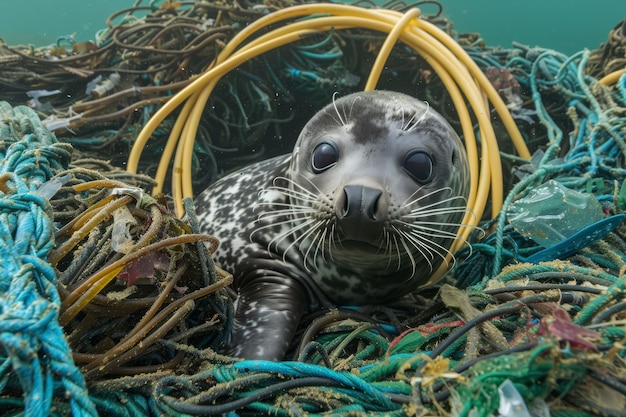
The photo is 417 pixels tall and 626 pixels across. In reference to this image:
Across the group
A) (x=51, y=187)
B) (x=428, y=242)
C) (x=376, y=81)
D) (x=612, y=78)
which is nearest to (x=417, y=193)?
(x=428, y=242)

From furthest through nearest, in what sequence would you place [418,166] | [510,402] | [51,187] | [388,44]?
[388,44] < [418,166] < [51,187] < [510,402]

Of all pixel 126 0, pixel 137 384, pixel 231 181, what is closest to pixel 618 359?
pixel 137 384

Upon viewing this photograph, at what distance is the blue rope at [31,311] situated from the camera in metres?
0.56

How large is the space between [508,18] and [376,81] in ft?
26.1

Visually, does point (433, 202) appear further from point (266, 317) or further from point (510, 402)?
point (510, 402)

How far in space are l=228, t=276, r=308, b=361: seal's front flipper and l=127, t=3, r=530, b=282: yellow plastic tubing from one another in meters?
0.72

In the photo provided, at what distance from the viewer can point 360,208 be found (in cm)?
100

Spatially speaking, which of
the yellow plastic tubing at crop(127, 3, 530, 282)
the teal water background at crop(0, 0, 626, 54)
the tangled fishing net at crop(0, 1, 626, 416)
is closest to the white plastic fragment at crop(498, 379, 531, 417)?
the tangled fishing net at crop(0, 1, 626, 416)

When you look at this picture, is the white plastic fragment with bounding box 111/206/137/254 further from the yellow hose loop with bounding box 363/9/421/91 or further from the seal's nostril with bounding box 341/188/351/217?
the yellow hose loop with bounding box 363/9/421/91

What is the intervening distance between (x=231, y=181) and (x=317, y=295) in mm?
608

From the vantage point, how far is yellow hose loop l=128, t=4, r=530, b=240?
Answer: 1867mm

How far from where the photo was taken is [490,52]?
2.59 m

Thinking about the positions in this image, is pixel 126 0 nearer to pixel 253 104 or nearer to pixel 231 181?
pixel 253 104

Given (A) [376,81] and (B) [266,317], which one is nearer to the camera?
(B) [266,317]
